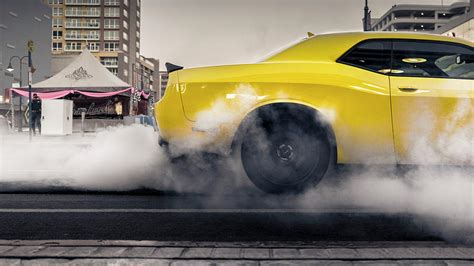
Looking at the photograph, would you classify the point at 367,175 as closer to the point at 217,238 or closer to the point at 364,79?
the point at 364,79

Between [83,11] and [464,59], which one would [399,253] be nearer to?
[464,59]

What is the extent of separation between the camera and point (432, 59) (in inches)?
180

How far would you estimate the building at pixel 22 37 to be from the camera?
6962 centimetres

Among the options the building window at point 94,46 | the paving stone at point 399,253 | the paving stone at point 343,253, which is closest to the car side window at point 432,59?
the paving stone at point 399,253

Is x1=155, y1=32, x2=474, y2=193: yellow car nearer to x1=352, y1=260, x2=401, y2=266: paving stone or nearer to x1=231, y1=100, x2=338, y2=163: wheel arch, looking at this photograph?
x1=231, y1=100, x2=338, y2=163: wheel arch

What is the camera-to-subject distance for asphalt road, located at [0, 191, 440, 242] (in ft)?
10.6

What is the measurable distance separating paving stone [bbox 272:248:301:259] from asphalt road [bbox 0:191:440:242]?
1.46 feet

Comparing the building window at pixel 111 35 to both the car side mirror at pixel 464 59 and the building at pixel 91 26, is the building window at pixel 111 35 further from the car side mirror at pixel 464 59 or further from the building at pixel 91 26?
the car side mirror at pixel 464 59

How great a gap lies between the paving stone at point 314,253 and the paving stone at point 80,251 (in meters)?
1.06

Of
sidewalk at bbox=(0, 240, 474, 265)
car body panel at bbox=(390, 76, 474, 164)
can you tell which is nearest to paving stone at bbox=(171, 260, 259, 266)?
sidewalk at bbox=(0, 240, 474, 265)

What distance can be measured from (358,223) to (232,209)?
3.40ft

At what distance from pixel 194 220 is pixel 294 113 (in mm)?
1302

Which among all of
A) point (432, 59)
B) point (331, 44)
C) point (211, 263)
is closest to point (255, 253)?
point (211, 263)

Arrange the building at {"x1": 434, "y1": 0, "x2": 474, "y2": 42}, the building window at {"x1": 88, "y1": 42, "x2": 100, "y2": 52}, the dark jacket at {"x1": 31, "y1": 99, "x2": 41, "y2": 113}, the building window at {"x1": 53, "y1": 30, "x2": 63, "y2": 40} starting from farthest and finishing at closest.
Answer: the building window at {"x1": 88, "y1": 42, "x2": 100, "y2": 52} → the building window at {"x1": 53, "y1": 30, "x2": 63, "y2": 40} → the building at {"x1": 434, "y1": 0, "x2": 474, "y2": 42} → the dark jacket at {"x1": 31, "y1": 99, "x2": 41, "y2": 113}
